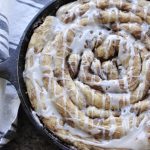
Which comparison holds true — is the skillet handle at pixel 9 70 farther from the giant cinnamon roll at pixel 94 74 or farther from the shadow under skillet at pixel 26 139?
the shadow under skillet at pixel 26 139

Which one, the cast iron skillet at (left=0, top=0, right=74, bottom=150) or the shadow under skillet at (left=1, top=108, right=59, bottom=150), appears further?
the shadow under skillet at (left=1, top=108, right=59, bottom=150)

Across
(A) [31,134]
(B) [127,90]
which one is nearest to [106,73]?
(B) [127,90]

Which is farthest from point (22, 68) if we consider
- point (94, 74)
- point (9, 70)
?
point (94, 74)

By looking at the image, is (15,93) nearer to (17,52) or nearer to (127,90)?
(17,52)

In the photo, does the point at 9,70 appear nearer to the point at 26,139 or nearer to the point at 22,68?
the point at 22,68

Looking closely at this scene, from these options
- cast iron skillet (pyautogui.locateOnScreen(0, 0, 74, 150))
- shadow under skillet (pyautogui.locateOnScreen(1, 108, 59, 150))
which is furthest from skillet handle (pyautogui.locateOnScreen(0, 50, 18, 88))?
shadow under skillet (pyautogui.locateOnScreen(1, 108, 59, 150))

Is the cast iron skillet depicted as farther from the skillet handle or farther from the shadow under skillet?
the shadow under skillet
